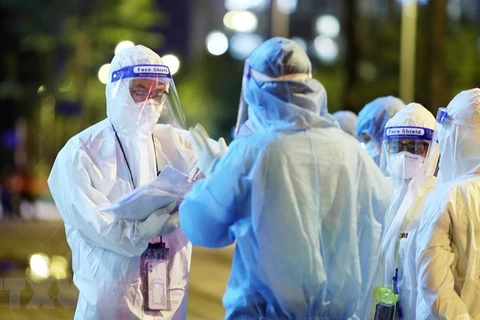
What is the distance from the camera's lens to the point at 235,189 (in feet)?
14.9

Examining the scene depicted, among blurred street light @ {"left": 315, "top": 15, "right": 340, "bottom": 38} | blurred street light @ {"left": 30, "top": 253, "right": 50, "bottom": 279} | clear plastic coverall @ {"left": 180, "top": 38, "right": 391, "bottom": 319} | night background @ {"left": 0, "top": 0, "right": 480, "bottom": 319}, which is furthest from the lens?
blurred street light @ {"left": 315, "top": 15, "right": 340, "bottom": 38}

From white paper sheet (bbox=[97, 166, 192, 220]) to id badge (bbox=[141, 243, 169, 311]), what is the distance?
29 centimetres

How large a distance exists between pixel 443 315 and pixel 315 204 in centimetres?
104

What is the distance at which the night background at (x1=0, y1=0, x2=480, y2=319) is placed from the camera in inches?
790

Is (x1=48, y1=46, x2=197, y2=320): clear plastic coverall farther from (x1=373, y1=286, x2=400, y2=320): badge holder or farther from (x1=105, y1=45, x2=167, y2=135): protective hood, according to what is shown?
(x1=373, y1=286, x2=400, y2=320): badge holder

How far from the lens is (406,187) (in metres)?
6.41

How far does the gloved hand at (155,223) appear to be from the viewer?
5332 mm

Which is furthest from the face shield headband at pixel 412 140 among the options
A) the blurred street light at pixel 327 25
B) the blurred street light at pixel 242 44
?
the blurred street light at pixel 327 25

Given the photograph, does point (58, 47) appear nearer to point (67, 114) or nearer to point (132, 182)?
point (67, 114)

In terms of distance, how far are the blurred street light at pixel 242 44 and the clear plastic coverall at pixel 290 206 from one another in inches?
1835

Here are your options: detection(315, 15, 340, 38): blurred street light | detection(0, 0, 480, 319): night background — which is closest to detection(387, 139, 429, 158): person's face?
detection(0, 0, 480, 319): night background

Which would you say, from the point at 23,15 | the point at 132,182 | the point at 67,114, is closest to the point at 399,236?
the point at 132,182

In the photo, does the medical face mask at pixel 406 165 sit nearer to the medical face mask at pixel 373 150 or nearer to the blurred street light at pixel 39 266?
the medical face mask at pixel 373 150

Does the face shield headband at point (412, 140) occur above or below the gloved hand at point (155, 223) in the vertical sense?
above
